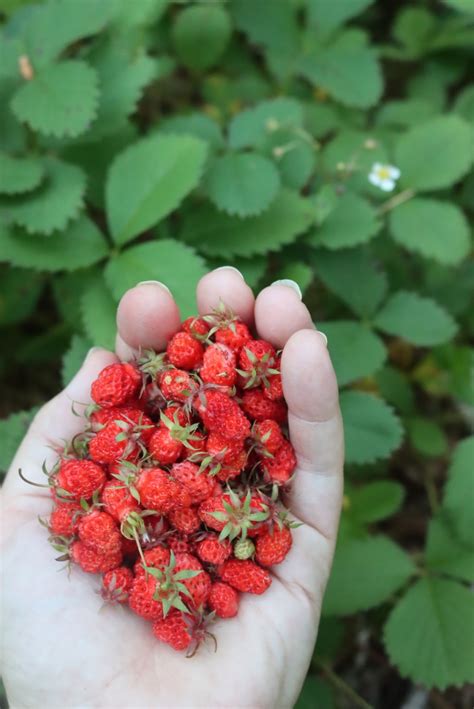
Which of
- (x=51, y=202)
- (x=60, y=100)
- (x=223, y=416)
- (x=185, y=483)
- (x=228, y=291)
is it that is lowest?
→ (x=185, y=483)

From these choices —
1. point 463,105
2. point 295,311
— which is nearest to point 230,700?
point 295,311

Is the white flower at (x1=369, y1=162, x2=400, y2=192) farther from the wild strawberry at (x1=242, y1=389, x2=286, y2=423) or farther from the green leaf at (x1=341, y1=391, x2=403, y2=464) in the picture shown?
the wild strawberry at (x1=242, y1=389, x2=286, y2=423)

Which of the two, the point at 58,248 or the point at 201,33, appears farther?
the point at 201,33

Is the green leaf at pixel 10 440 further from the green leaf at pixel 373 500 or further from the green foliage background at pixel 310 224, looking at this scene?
the green leaf at pixel 373 500

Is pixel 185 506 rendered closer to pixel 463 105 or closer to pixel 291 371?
pixel 291 371

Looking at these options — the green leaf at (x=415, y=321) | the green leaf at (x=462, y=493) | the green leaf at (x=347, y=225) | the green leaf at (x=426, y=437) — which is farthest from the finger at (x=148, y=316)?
the green leaf at (x=426, y=437)

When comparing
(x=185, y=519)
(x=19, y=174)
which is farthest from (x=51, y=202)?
(x=185, y=519)

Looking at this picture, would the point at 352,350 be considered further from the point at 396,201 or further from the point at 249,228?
the point at 396,201
